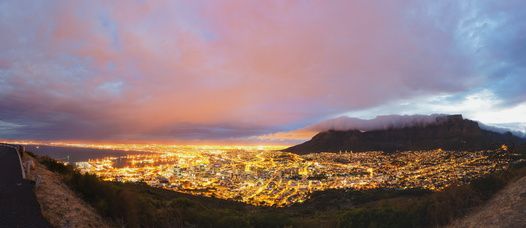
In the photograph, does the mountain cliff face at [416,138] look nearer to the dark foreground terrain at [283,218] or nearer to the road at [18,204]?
the dark foreground terrain at [283,218]

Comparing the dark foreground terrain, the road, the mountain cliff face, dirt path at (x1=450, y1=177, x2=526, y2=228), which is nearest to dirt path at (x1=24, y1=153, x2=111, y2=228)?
the road

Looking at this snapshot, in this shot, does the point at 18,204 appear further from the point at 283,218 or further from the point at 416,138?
the point at 416,138

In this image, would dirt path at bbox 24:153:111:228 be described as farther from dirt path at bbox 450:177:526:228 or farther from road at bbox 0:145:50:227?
dirt path at bbox 450:177:526:228

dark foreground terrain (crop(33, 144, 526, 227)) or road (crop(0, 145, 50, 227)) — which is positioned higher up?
road (crop(0, 145, 50, 227))

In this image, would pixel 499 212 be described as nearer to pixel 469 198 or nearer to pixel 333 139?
pixel 469 198

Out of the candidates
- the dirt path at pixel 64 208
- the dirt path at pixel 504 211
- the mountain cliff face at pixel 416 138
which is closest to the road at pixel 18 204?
the dirt path at pixel 64 208
